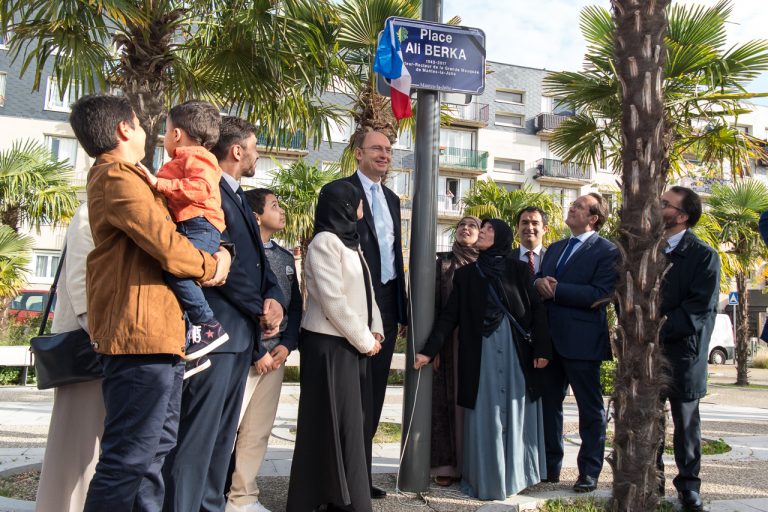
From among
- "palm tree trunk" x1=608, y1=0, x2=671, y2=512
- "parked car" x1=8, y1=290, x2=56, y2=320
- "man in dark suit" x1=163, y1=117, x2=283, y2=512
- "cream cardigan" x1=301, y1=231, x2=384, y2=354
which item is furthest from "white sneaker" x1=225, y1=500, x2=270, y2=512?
"parked car" x1=8, y1=290, x2=56, y2=320

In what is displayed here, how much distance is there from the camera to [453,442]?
16.3 feet

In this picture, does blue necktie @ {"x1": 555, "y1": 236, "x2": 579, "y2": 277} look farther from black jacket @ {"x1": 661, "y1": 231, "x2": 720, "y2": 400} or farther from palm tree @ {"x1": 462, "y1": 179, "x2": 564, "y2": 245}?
palm tree @ {"x1": 462, "y1": 179, "x2": 564, "y2": 245}

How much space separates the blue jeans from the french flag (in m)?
2.24

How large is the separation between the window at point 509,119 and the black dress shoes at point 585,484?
39.4 meters

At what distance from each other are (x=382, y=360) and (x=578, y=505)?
1.55m

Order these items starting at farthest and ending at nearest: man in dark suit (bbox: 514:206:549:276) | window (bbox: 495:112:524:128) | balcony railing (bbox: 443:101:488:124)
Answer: window (bbox: 495:112:524:128) → balcony railing (bbox: 443:101:488:124) → man in dark suit (bbox: 514:206:549:276)

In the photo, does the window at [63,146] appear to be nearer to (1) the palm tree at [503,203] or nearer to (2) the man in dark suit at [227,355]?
(1) the palm tree at [503,203]

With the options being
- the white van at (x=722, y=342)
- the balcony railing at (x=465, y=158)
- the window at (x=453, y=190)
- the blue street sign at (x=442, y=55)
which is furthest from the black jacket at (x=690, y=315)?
the balcony railing at (x=465, y=158)

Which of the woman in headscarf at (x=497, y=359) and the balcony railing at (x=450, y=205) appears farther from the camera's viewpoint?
the balcony railing at (x=450, y=205)

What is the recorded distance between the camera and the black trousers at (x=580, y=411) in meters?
4.87

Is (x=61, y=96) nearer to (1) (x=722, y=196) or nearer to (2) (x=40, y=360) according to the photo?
(2) (x=40, y=360)

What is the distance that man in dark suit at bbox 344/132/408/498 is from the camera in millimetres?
4535

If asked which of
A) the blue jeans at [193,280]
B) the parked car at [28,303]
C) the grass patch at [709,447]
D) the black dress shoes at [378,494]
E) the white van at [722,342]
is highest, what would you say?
the blue jeans at [193,280]

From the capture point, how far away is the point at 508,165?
4269 centimetres
